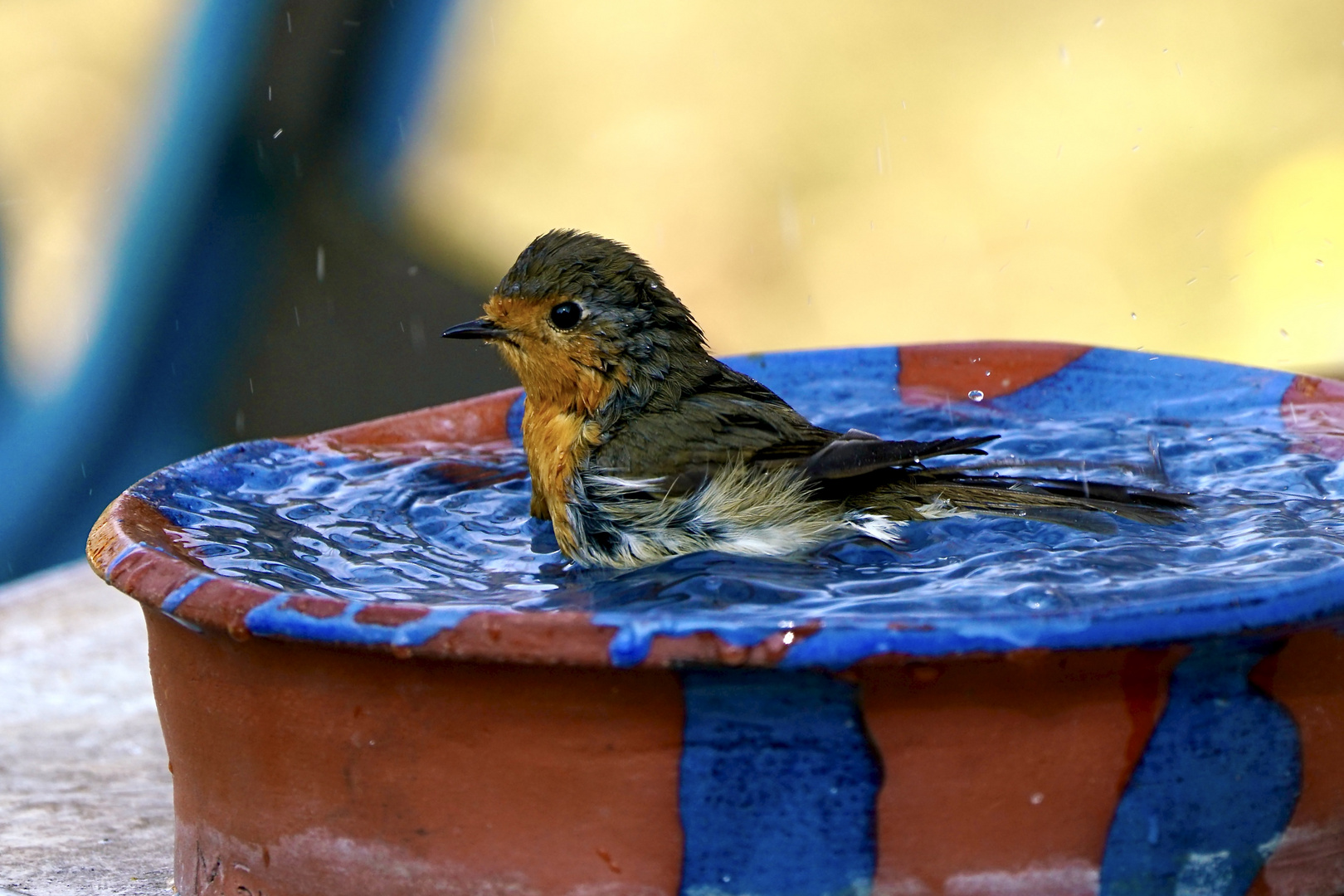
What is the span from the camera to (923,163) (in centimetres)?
1142

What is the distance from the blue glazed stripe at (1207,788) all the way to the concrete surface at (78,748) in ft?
6.34

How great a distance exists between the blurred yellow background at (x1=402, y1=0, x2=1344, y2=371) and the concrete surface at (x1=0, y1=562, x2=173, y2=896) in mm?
4758

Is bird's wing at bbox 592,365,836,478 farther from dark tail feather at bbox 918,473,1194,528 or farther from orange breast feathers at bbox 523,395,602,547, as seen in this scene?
dark tail feather at bbox 918,473,1194,528

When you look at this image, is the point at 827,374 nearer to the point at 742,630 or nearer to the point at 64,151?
the point at 742,630

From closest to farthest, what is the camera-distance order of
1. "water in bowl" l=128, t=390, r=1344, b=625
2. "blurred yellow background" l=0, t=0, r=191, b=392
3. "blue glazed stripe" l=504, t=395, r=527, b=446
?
"water in bowl" l=128, t=390, r=1344, b=625, "blue glazed stripe" l=504, t=395, r=527, b=446, "blurred yellow background" l=0, t=0, r=191, b=392

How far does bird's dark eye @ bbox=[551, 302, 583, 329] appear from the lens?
11.4 feet

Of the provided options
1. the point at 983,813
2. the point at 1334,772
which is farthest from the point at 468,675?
the point at 1334,772

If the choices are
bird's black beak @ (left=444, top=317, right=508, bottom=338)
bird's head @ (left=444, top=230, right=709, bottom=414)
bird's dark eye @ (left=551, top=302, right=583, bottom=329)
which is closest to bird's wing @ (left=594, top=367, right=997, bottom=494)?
bird's head @ (left=444, top=230, right=709, bottom=414)

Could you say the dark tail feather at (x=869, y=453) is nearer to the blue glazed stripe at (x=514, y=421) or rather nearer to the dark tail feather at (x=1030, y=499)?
the dark tail feather at (x=1030, y=499)

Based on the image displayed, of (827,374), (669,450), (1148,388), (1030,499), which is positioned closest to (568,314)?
(669,450)

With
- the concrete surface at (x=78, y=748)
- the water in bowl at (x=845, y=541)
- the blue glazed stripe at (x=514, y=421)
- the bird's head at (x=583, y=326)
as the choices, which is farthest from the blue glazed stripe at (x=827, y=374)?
the concrete surface at (x=78, y=748)

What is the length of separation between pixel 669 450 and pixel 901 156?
8557mm

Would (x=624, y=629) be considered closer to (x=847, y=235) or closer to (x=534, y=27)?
(x=847, y=235)

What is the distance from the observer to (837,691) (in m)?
2.16
